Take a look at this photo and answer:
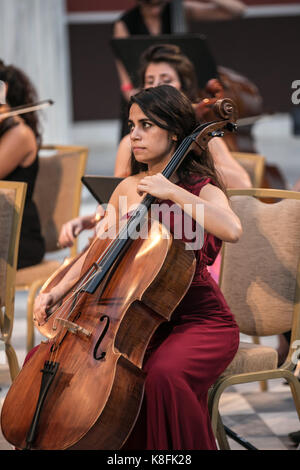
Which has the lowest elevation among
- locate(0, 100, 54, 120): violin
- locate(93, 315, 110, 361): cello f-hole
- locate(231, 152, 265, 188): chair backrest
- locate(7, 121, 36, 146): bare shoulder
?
locate(93, 315, 110, 361): cello f-hole

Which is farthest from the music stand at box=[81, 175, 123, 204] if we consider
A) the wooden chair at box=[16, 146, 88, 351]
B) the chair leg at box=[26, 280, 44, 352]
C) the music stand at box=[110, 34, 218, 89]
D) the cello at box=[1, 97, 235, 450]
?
the music stand at box=[110, 34, 218, 89]

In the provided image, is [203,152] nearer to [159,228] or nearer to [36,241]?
[159,228]

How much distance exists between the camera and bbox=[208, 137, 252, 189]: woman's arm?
2609 mm

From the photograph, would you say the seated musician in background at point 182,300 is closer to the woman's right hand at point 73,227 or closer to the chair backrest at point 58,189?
the woman's right hand at point 73,227

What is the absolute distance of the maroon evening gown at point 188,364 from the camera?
5.61ft

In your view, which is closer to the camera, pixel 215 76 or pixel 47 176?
pixel 47 176

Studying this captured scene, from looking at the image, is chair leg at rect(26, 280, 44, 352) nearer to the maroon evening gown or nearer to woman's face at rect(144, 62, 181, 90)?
woman's face at rect(144, 62, 181, 90)

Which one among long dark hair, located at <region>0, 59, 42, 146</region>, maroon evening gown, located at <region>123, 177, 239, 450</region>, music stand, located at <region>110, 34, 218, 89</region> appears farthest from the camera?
music stand, located at <region>110, 34, 218, 89</region>

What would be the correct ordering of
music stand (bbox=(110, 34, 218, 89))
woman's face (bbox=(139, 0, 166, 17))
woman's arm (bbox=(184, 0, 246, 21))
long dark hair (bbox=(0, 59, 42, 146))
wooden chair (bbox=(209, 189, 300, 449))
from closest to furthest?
wooden chair (bbox=(209, 189, 300, 449)), long dark hair (bbox=(0, 59, 42, 146)), music stand (bbox=(110, 34, 218, 89)), woman's face (bbox=(139, 0, 166, 17)), woman's arm (bbox=(184, 0, 246, 21))

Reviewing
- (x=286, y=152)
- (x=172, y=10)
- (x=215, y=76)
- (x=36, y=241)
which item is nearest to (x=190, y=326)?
(x=36, y=241)

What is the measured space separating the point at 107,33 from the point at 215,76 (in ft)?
19.1

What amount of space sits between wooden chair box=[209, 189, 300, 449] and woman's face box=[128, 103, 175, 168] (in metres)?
0.37

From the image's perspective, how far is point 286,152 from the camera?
26.5ft

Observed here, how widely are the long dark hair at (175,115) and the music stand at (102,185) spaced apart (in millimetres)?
261
